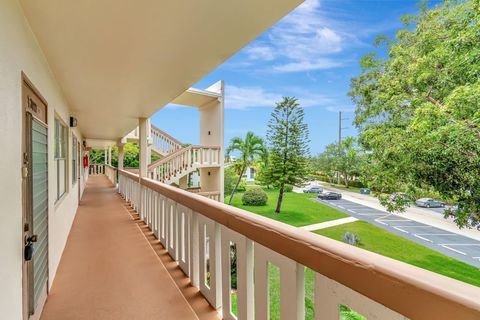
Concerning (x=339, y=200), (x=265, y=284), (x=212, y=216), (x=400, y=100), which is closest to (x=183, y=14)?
(x=212, y=216)

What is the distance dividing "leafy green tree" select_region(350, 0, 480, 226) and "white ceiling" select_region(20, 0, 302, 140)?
617 centimetres

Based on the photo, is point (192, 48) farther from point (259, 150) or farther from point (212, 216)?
point (259, 150)

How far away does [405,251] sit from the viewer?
1042 cm

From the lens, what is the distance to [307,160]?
61.5ft

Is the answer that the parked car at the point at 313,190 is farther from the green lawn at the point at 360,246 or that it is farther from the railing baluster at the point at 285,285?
the railing baluster at the point at 285,285

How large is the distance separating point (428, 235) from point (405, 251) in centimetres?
122

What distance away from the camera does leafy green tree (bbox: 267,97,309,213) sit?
18469mm

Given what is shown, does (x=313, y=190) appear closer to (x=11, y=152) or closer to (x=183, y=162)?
(x=183, y=162)

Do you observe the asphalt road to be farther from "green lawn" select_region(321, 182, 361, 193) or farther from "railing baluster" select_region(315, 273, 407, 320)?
"railing baluster" select_region(315, 273, 407, 320)

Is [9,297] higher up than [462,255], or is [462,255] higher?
[9,297]

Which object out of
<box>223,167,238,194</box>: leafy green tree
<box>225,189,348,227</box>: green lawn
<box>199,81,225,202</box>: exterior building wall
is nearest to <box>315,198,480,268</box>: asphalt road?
Answer: <box>225,189,348,227</box>: green lawn

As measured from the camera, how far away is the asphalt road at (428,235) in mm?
8750

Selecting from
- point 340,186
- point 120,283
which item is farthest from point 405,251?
point 120,283

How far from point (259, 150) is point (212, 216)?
674 inches
